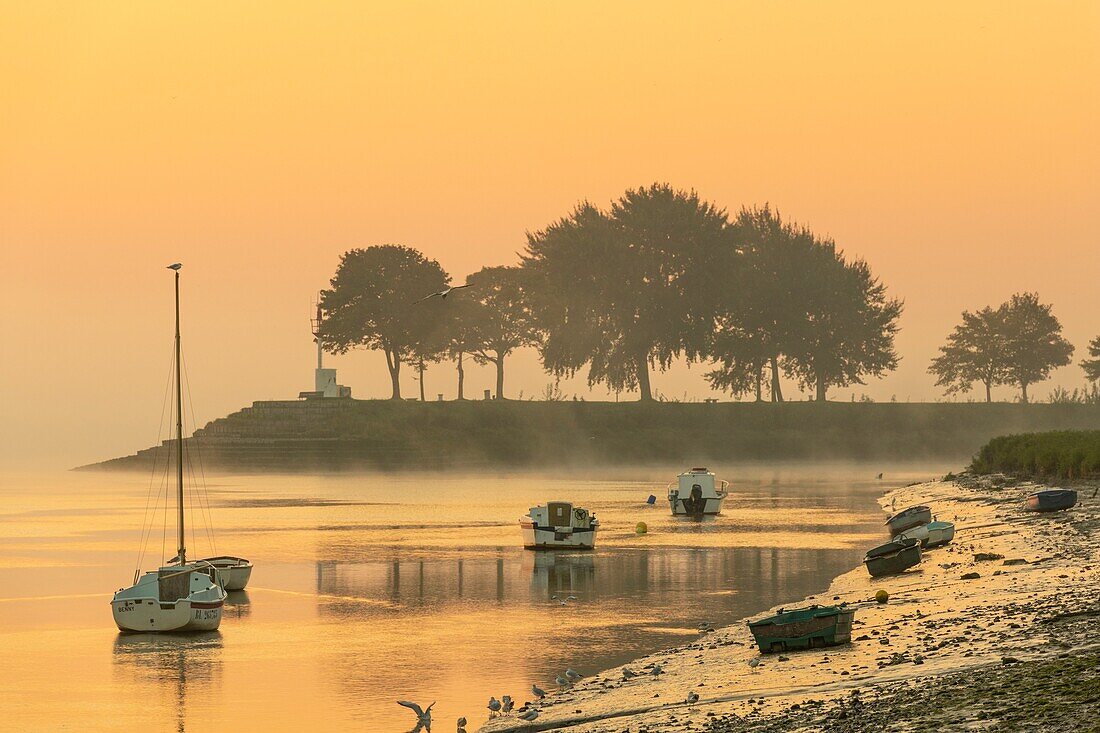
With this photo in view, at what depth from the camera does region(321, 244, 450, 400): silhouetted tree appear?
579 ft

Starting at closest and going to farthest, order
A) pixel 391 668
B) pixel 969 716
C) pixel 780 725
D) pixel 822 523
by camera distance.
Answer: pixel 969 716
pixel 780 725
pixel 391 668
pixel 822 523

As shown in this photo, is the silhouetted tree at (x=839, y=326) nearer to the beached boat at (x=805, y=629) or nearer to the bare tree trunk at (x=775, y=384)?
the bare tree trunk at (x=775, y=384)

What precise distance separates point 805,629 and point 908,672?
524 centimetres

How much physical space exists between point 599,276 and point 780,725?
520 feet

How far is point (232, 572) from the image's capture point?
50.6m

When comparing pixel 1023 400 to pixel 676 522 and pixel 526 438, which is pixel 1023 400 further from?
pixel 676 522

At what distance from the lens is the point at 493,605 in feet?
150

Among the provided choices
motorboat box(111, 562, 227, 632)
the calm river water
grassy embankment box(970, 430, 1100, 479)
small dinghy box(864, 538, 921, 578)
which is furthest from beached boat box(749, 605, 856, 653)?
grassy embankment box(970, 430, 1100, 479)

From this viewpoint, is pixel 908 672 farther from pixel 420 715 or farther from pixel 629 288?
pixel 629 288

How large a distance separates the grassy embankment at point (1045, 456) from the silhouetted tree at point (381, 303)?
271 feet

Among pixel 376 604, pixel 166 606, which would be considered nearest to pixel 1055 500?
pixel 376 604

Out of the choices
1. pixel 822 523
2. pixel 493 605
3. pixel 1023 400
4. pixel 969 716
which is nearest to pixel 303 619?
pixel 493 605

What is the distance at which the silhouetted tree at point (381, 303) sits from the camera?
177m

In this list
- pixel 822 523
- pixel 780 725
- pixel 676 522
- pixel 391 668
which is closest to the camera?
pixel 780 725
